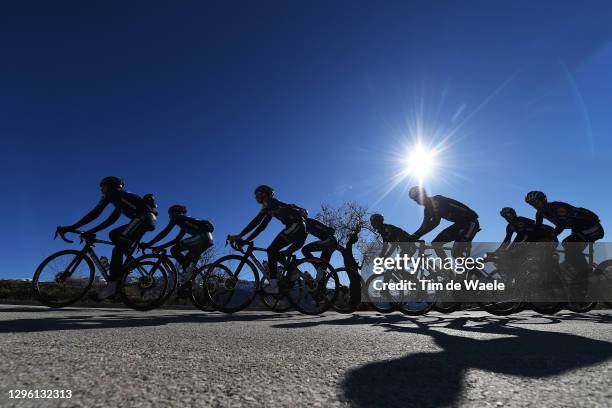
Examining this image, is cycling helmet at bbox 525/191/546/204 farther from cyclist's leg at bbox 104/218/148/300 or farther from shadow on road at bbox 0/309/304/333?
cyclist's leg at bbox 104/218/148/300

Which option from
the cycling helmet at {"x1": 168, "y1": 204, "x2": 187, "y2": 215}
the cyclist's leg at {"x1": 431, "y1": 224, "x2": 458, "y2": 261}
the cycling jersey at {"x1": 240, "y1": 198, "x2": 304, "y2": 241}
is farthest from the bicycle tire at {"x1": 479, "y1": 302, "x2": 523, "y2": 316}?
the cycling helmet at {"x1": 168, "y1": 204, "x2": 187, "y2": 215}

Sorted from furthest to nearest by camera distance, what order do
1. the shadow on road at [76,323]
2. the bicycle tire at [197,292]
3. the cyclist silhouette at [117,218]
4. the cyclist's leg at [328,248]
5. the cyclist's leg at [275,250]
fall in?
the cyclist's leg at [328,248] → the bicycle tire at [197,292] → the cyclist's leg at [275,250] → the cyclist silhouette at [117,218] → the shadow on road at [76,323]

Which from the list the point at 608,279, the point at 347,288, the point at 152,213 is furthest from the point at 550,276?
the point at 152,213

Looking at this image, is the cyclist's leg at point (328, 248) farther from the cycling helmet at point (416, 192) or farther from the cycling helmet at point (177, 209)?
the cycling helmet at point (177, 209)

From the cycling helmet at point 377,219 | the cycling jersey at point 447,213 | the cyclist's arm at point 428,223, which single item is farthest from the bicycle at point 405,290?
the cycling helmet at point 377,219

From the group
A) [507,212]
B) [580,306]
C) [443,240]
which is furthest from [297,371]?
[507,212]

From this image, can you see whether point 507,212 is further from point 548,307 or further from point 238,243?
point 238,243

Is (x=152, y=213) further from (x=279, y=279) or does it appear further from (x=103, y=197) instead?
(x=279, y=279)

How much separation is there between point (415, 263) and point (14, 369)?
25.5 feet

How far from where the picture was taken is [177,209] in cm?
867

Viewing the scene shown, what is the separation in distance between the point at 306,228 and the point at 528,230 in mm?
5508

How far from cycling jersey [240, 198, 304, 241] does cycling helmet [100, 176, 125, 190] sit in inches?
102

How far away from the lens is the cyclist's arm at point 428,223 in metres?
8.22

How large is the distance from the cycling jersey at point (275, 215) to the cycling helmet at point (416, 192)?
2.80 metres
